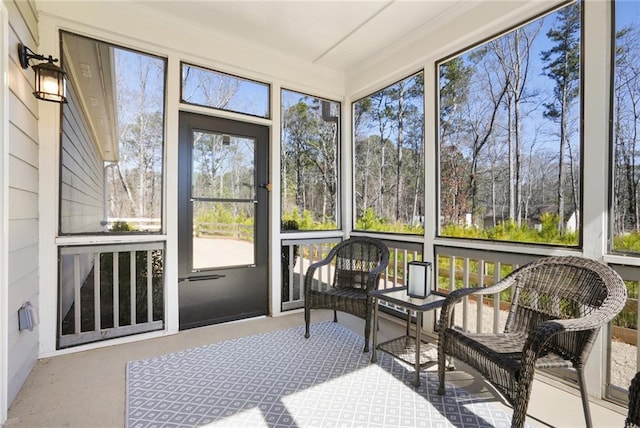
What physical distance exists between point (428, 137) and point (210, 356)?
2.62m

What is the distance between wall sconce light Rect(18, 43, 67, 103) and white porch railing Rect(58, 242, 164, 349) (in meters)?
1.13

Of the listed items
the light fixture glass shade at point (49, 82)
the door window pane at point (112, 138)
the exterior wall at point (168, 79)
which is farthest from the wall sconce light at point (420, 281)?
the light fixture glass shade at point (49, 82)

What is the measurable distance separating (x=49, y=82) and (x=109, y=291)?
1.64 m

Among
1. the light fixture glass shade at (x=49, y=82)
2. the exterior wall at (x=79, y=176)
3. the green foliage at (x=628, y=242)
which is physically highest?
the light fixture glass shade at (x=49, y=82)

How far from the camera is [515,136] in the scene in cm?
244

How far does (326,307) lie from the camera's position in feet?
9.45

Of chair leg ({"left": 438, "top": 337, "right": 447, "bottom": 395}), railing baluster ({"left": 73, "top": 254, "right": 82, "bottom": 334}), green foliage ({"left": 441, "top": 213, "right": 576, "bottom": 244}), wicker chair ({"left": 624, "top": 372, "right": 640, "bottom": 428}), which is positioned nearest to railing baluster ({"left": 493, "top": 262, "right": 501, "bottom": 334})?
green foliage ({"left": 441, "top": 213, "right": 576, "bottom": 244})

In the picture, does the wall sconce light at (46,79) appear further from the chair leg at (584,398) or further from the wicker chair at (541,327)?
the chair leg at (584,398)

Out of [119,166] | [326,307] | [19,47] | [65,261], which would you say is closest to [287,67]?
[119,166]

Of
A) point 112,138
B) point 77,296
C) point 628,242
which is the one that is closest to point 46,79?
point 112,138

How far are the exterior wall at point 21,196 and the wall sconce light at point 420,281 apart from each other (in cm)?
246

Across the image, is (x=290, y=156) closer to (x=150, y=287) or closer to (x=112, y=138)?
(x=112, y=138)

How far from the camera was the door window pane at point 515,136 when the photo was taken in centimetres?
216

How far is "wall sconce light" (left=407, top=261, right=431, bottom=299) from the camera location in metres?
2.37
